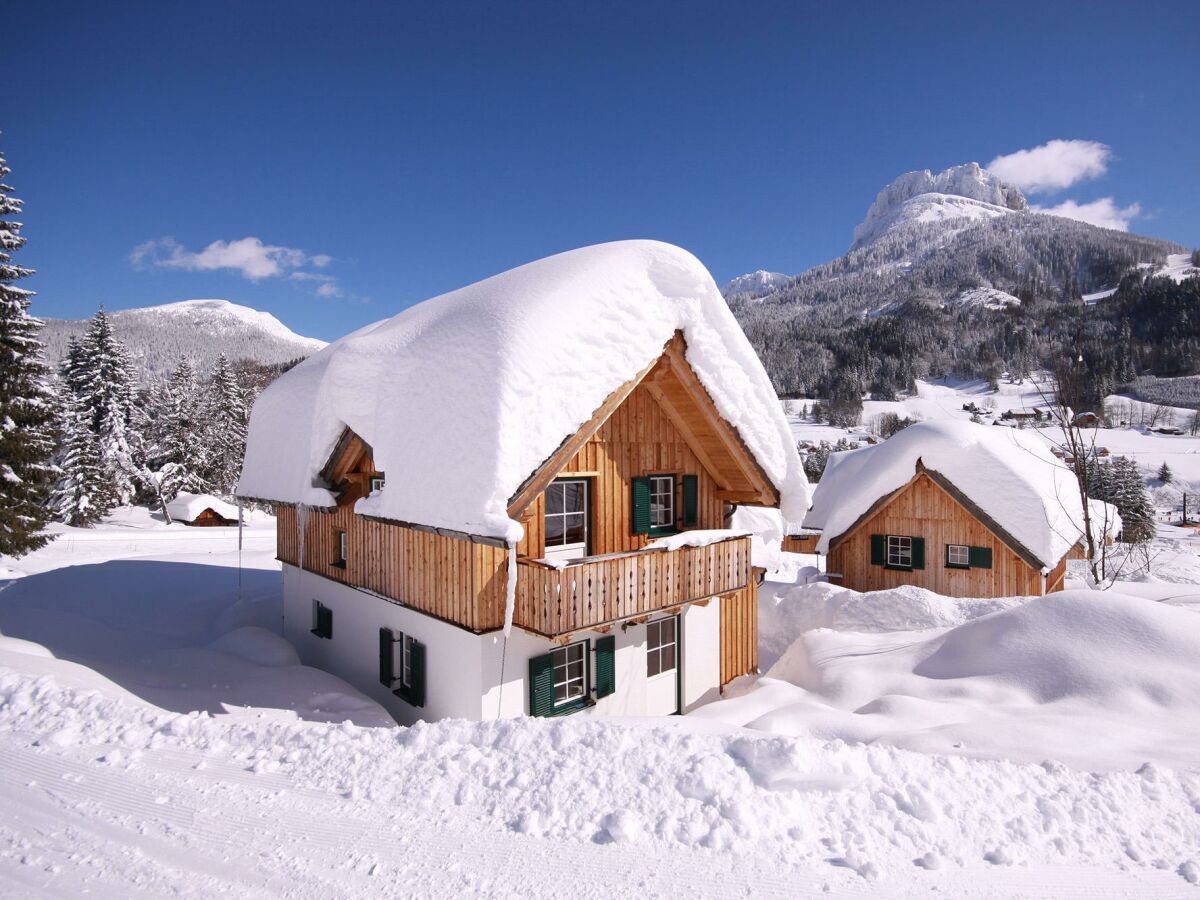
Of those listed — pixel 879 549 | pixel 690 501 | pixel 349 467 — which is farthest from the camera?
pixel 879 549

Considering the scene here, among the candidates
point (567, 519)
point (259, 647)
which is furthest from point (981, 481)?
point (259, 647)

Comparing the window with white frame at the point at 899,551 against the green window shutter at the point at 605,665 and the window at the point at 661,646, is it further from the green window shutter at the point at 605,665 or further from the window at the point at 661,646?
the green window shutter at the point at 605,665

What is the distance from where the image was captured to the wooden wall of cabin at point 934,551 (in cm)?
1706

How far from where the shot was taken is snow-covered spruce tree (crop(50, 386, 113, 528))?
3400cm

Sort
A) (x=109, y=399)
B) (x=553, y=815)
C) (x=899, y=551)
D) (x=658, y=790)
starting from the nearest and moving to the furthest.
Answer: (x=553, y=815) → (x=658, y=790) → (x=899, y=551) → (x=109, y=399)

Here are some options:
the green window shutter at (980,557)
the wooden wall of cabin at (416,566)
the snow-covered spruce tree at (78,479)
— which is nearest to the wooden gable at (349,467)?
the wooden wall of cabin at (416,566)

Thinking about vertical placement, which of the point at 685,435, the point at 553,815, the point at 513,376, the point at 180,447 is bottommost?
the point at 553,815

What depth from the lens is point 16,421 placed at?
1755cm

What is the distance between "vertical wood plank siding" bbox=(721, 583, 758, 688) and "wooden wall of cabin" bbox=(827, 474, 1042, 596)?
6882 mm

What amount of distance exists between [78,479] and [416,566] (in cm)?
3593

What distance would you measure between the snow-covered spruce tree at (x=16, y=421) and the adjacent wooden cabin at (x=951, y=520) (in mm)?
23228

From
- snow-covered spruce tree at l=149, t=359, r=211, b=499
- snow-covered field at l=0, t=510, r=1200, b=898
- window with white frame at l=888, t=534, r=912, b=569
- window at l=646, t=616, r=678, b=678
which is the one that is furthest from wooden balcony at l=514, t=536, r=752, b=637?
snow-covered spruce tree at l=149, t=359, r=211, b=499

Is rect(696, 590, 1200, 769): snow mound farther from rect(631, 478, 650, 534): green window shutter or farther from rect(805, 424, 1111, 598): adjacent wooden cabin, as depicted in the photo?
rect(805, 424, 1111, 598): adjacent wooden cabin

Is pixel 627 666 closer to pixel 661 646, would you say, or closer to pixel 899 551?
pixel 661 646
